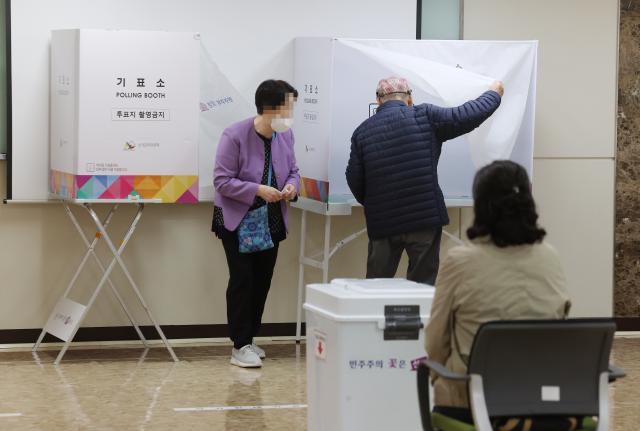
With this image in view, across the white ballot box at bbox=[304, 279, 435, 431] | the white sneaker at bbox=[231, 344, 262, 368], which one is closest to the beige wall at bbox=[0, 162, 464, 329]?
the white sneaker at bbox=[231, 344, 262, 368]

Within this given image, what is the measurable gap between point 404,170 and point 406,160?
49mm

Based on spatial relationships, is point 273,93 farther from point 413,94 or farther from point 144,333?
point 144,333

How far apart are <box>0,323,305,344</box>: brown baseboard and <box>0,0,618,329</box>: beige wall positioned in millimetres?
40

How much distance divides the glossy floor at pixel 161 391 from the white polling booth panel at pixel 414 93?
3.52 ft

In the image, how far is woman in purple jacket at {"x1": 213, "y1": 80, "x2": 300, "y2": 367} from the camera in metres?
5.41

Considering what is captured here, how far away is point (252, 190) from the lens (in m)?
5.41

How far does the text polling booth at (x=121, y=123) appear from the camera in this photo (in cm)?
561

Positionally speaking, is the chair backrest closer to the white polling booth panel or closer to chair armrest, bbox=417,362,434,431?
chair armrest, bbox=417,362,434,431

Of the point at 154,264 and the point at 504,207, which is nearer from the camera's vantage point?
the point at 504,207

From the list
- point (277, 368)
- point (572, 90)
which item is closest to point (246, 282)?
point (277, 368)

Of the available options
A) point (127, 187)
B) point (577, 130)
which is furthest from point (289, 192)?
point (577, 130)

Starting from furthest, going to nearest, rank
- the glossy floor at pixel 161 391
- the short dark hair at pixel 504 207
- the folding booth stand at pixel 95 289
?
the folding booth stand at pixel 95 289
the glossy floor at pixel 161 391
the short dark hair at pixel 504 207

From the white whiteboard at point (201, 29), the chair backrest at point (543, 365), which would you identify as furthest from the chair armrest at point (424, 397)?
the white whiteboard at point (201, 29)

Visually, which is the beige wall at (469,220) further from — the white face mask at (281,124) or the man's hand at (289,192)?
the white face mask at (281,124)
